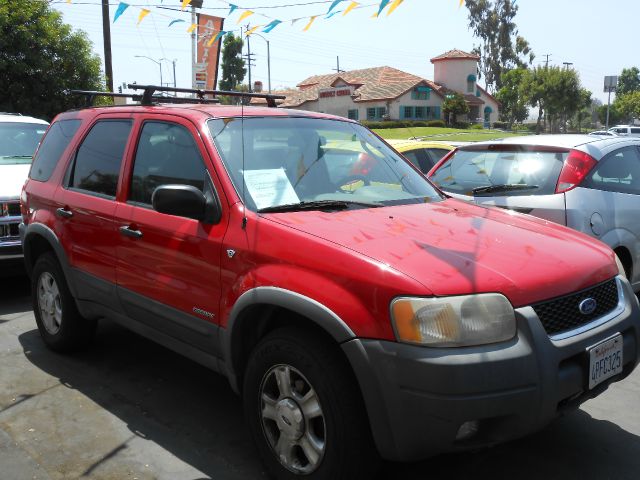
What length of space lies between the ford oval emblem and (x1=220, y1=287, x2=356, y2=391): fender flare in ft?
3.49

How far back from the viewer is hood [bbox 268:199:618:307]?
2.65 metres

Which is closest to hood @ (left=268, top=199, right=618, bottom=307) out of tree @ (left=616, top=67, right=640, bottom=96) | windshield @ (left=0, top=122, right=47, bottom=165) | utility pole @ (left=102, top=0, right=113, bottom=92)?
windshield @ (left=0, top=122, right=47, bottom=165)

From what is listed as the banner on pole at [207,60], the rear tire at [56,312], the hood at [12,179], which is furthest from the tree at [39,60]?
the rear tire at [56,312]

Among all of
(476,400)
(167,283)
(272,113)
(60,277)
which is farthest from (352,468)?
(60,277)

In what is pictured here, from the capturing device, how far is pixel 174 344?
3697mm

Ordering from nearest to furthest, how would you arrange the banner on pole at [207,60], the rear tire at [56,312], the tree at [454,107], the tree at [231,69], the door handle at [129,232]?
the door handle at [129,232]
the rear tire at [56,312]
the banner on pole at [207,60]
the tree at [454,107]
the tree at [231,69]

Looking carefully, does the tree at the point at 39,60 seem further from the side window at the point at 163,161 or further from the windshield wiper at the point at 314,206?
the windshield wiper at the point at 314,206

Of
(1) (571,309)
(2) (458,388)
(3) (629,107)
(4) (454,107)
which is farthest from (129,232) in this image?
(3) (629,107)

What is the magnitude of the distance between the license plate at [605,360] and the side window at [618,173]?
2504mm

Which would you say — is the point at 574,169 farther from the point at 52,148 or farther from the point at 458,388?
the point at 52,148

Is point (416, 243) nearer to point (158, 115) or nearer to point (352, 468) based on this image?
point (352, 468)

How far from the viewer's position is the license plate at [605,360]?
279cm

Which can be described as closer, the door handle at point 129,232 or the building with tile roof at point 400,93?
the door handle at point 129,232

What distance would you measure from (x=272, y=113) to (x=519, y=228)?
1.67 m
